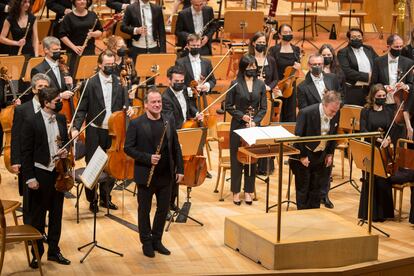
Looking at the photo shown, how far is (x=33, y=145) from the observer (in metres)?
7.41

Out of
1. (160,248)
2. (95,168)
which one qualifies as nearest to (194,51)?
(160,248)

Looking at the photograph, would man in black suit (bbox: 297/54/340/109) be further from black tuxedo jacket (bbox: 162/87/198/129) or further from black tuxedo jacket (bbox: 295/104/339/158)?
black tuxedo jacket (bbox: 162/87/198/129)

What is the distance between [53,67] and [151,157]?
A: 6.51 feet

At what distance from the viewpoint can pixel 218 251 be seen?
26.1 feet

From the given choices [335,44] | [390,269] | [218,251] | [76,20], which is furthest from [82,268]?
[335,44]

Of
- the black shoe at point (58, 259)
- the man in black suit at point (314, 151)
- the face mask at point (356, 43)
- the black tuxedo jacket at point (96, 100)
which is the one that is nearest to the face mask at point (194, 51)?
the black tuxedo jacket at point (96, 100)

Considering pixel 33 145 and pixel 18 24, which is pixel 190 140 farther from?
pixel 18 24

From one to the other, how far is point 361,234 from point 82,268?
7.19ft

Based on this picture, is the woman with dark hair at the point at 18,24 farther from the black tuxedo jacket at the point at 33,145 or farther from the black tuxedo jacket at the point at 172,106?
the black tuxedo jacket at the point at 33,145

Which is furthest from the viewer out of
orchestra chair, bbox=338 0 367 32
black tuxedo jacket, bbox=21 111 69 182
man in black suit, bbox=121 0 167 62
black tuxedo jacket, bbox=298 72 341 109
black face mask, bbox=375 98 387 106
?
orchestra chair, bbox=338 0 367 32

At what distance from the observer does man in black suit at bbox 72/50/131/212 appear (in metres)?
8.63

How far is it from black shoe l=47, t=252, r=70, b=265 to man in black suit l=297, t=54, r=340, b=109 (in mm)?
2905

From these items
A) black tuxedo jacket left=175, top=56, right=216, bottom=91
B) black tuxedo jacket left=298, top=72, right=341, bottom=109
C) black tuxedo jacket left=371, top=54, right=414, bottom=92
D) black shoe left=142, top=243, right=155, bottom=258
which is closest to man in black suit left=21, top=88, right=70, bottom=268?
black shoe left=142, top=243, right=155, bottom=258

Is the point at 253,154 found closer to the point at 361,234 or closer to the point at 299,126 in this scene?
the point at 299,126
